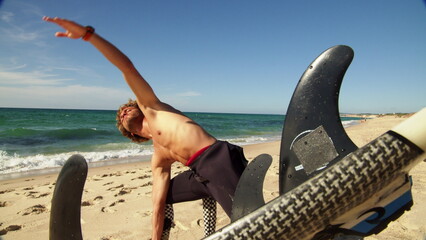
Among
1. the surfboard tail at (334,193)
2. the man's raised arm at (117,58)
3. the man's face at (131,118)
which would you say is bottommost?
the surfboard tail at (334,193)

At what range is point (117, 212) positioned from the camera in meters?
3.97

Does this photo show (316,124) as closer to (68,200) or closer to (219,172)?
(219,172)

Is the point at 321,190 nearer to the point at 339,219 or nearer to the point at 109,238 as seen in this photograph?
the point at 339,219

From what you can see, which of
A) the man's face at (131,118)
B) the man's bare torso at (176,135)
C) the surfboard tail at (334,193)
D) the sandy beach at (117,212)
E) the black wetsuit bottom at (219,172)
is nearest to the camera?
the surfboard tail at (334,193)

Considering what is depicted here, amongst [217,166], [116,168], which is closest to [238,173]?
[217,166]

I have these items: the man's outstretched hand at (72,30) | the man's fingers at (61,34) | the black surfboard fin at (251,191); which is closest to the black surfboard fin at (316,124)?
the black surfboard fin at (251,191)

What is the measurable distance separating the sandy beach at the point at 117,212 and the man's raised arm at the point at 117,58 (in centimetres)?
167

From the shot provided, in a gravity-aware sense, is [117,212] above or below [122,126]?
below

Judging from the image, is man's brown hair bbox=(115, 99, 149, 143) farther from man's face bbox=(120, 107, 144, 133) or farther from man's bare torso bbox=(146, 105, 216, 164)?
man's bare torso bbox=(146, 105, 216, 164)

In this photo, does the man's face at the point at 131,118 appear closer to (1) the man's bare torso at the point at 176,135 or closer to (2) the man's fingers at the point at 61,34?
(1) the man's bare torso at the point at 176,135

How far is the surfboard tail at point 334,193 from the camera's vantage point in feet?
3.20

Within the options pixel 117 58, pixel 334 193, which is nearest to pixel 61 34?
pixel 117 58

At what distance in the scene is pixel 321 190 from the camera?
0.99 m

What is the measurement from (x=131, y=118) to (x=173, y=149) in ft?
1.94
